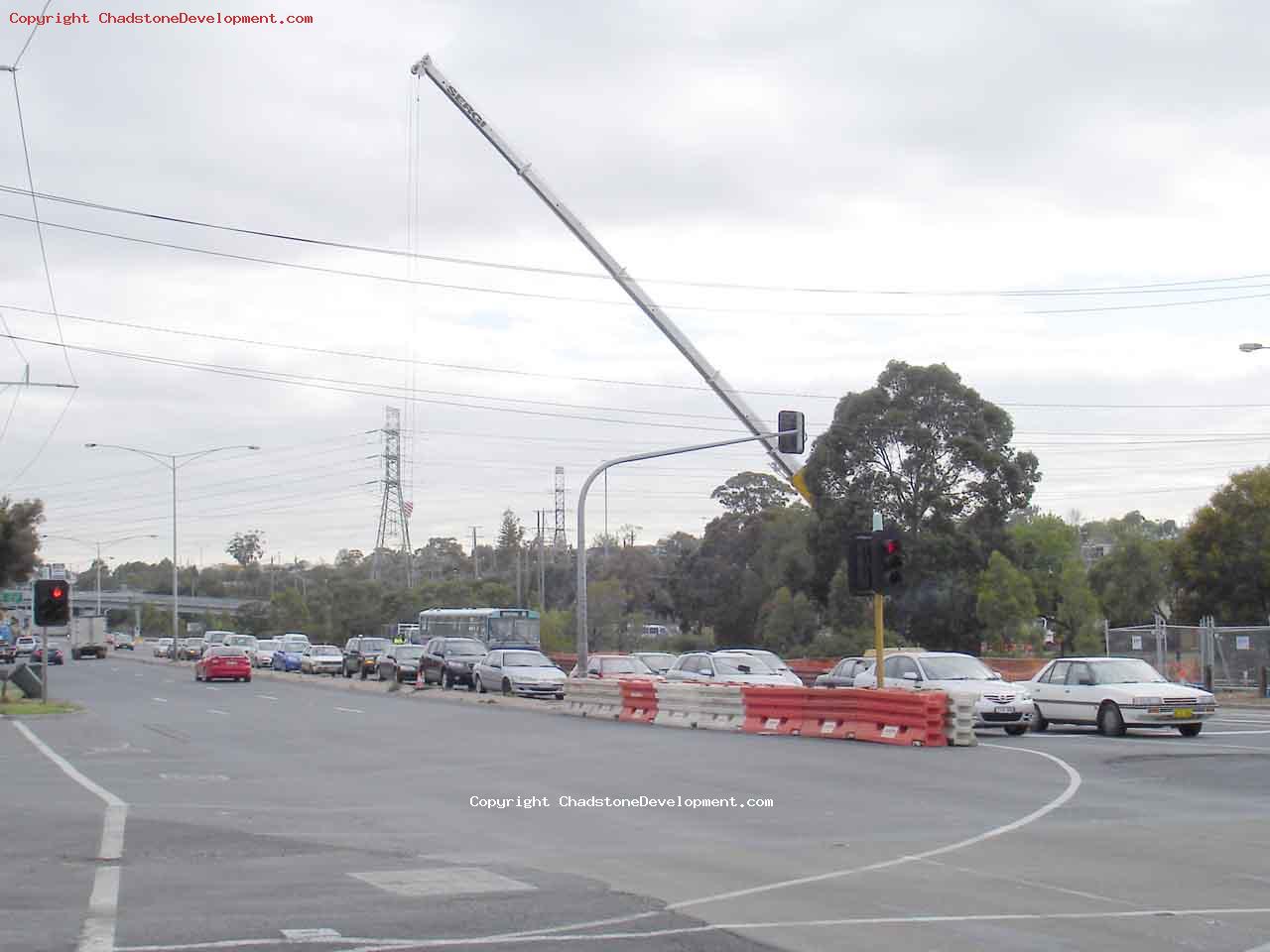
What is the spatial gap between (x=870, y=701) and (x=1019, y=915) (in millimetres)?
14720

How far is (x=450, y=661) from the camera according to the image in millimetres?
44438

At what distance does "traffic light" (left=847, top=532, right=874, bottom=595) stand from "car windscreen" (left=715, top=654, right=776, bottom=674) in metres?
9.51

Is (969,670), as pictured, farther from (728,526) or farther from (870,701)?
(728,526)

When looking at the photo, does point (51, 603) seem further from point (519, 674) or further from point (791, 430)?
point (791, 430)

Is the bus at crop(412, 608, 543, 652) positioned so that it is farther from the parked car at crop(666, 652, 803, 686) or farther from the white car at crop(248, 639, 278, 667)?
the parked car at crop(666, 652, 803, 686)

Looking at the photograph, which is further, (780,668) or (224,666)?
(224,666)

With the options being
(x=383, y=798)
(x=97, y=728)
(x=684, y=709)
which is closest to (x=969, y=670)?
(x=684, y=709)

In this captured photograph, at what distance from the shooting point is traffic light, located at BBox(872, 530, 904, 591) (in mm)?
24062

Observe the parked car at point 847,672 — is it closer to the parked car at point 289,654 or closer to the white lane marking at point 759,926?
the white lane marking at point 759,926

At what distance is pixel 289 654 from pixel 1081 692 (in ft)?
152

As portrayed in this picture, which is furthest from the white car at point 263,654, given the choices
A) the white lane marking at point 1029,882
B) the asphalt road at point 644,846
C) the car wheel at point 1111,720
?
the white lane marking at point 1029,882

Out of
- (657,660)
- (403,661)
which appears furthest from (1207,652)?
(403,661)

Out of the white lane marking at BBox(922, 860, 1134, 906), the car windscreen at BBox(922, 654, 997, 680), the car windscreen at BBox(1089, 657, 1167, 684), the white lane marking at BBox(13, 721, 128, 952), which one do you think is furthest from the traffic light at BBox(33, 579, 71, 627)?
the white lane marking at BBox(922, 860, 1134, 906)

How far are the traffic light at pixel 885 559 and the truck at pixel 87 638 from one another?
76.0 m
